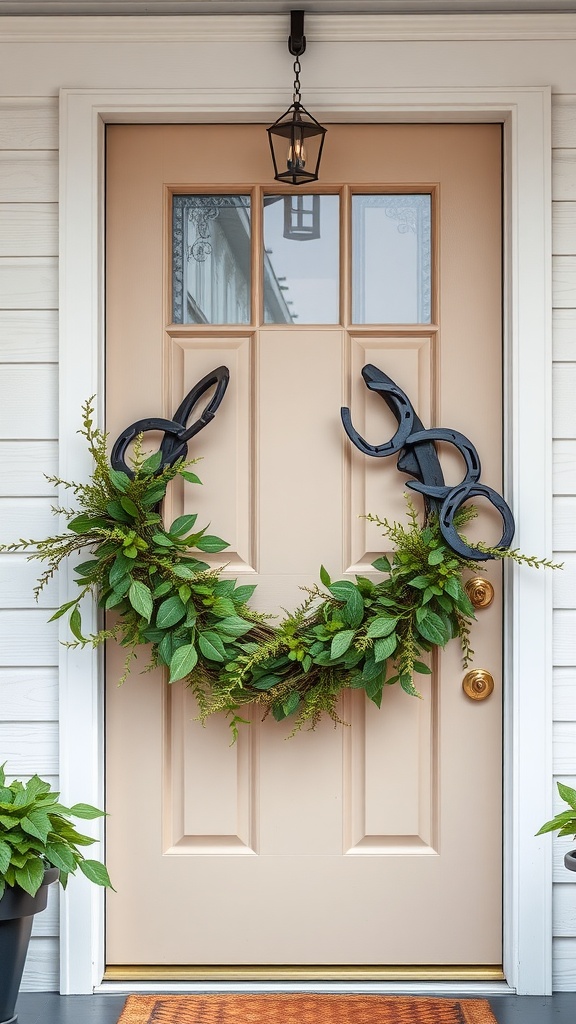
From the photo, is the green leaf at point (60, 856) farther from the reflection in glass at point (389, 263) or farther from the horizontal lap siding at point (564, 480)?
the reflection in glass at point (389, 263)

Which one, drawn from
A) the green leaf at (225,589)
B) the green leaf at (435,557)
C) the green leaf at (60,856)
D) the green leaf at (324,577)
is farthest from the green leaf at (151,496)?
the green leaf at (60,856)

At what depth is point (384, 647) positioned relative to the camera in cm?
189

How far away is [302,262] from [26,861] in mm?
1474

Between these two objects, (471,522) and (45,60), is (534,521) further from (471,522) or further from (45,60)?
(45,60)

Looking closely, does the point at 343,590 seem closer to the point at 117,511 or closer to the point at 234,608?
the point at 234,608

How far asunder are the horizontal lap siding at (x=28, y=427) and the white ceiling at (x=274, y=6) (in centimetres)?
21

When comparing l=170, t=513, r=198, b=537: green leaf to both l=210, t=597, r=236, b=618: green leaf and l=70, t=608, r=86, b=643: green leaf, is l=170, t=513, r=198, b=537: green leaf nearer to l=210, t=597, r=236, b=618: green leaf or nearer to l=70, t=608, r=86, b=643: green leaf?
l=210, t=597, r=236, b=618: green leaf

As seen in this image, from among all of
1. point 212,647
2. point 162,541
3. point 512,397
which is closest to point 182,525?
point 162,541

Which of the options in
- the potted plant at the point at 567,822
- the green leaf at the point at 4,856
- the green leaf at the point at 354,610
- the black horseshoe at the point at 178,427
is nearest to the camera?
the green leaf at the point at 4,856

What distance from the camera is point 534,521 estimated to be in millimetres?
2051

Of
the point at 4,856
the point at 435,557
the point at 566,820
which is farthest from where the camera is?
the point at 435,557

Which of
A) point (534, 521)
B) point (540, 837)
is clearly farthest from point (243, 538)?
point (540, 837)

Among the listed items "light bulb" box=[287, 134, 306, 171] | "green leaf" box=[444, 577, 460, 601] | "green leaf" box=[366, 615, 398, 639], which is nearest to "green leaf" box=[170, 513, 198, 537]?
"green leaf" box=[366, 615, 398, 639]

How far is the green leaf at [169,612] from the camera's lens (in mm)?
1939
